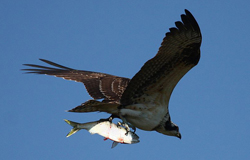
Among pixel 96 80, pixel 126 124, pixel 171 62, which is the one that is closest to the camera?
pixel 171 62

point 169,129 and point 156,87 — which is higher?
point 156,87

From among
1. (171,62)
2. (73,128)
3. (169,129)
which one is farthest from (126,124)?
(171,62)

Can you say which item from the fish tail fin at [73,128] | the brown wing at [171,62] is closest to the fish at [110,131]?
the fish tail fin at [73,128]

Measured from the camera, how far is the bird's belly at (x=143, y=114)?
943 cm

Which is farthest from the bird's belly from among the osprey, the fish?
the fish

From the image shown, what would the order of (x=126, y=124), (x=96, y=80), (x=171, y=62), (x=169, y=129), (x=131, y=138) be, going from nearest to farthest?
1. (x=171, y=62)
2. (x=131, y=138)
3. (x=126, y=124)
4. (x=169, y=129)
5. (x=96, y=80)

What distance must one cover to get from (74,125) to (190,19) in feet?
9.40

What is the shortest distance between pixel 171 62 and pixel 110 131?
175cm

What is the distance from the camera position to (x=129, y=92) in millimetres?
9320

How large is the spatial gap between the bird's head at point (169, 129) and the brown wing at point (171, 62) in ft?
2.46

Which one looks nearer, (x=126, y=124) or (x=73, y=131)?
(x=73, y=131)

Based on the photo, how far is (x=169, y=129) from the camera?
9.87 metres

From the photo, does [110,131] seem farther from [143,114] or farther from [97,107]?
[143,114]

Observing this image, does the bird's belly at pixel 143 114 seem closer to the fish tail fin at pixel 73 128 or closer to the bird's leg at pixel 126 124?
the bird's leg at pixel 126 124
